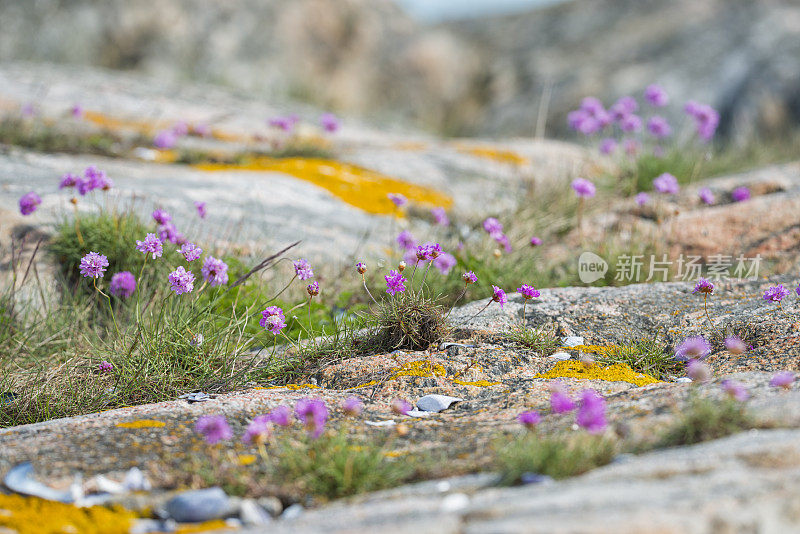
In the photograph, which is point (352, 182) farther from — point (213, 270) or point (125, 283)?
point (213, 270)

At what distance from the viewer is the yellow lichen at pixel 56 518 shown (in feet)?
5.11

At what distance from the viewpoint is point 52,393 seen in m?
2.61

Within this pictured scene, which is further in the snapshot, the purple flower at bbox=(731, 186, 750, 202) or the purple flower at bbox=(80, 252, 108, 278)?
the purple flower at bbox=(731, 186, 750, 202)

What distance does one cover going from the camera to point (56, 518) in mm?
1605

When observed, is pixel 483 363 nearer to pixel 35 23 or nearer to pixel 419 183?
pixel 419 183

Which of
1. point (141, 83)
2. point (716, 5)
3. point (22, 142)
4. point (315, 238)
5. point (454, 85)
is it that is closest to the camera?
point (315, 238)

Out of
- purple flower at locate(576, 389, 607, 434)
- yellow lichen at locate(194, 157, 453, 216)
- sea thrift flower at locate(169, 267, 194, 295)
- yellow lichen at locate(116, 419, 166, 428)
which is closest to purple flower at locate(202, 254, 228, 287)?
sea thrift flower at locate(169, 267, 194, 295)

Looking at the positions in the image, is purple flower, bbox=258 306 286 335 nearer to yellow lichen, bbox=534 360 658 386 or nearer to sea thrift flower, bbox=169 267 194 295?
sea thrift flower, bbox=169 267 194 295

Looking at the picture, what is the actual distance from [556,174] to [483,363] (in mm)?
4069

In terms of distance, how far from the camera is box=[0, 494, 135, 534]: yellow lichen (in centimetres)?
156

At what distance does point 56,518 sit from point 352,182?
411 centimetres

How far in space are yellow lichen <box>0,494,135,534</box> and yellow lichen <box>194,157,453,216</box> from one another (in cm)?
361

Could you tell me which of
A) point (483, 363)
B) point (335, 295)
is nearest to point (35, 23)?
point (335, 295)

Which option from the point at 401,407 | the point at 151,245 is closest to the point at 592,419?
the point at 401,407
